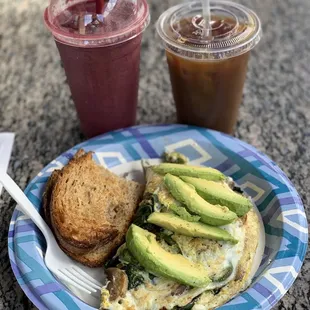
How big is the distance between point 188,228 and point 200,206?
2.6 inches

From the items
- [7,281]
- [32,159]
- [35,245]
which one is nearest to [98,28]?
[32,159]

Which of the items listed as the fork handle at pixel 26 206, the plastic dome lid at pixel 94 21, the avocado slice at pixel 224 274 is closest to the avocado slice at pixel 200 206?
the avocado slice at pixel 224 274

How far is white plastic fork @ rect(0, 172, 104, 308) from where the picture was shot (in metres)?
1.24

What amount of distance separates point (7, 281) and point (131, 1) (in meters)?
0.86

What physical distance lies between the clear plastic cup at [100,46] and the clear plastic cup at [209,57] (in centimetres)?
12

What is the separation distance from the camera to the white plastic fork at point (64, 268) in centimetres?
124

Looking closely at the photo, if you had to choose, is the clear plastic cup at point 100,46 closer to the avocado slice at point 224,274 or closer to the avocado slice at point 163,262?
the avocado slice at point 163,262

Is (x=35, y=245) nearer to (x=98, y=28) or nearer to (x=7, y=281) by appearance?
(x=7, y=281)

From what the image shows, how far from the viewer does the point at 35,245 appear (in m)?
1.31

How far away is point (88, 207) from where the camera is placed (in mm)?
1378

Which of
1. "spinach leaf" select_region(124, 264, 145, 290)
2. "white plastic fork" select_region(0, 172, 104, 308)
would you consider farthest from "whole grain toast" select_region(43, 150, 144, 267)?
"spinach leaf" select_region(124, 264, 145, 290)

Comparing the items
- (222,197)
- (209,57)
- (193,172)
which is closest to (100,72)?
(209,57)

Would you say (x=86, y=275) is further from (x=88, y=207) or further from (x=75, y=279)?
(x=88, y=207)

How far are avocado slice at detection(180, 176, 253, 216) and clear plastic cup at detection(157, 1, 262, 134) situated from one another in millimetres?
400
